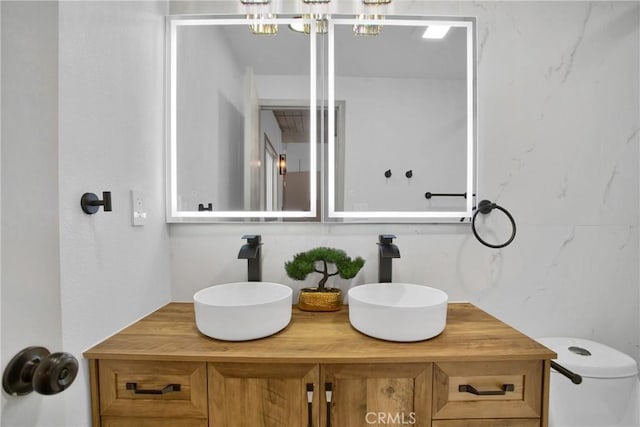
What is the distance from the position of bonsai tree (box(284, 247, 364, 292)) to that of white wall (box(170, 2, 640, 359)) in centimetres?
10

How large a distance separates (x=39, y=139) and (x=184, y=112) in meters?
0.70

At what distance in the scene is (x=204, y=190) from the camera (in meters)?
1.28

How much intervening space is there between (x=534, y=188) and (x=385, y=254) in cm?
74

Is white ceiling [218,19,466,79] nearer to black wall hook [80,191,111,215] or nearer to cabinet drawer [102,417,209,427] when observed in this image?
black wall hook [80,191,111,215]

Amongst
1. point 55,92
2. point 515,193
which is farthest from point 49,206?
point 515,193

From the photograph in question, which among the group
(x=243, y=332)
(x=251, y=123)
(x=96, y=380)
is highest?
(x=251, y=123)

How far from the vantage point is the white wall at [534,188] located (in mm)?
1261

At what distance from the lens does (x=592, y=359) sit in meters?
1.10

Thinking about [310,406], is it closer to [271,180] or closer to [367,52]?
[271,180]

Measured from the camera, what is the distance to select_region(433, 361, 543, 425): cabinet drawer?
811 mm

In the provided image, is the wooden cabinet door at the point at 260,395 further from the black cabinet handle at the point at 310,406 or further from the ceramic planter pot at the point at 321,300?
the ceramic planter pot at the point at 321,300

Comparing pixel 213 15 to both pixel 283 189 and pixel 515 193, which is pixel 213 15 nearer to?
pixel 283 189

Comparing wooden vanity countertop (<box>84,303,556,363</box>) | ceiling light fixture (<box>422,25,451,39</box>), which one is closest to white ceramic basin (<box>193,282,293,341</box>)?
wooden vanity countertop (<box>84,303,556,363</box>)

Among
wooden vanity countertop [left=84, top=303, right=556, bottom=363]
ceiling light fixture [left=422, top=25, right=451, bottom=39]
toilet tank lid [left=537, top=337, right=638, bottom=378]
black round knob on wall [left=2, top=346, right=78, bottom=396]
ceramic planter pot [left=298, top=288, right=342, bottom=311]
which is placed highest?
ceiling light fixture [left=422, top=25, right=451, bottom=39]
